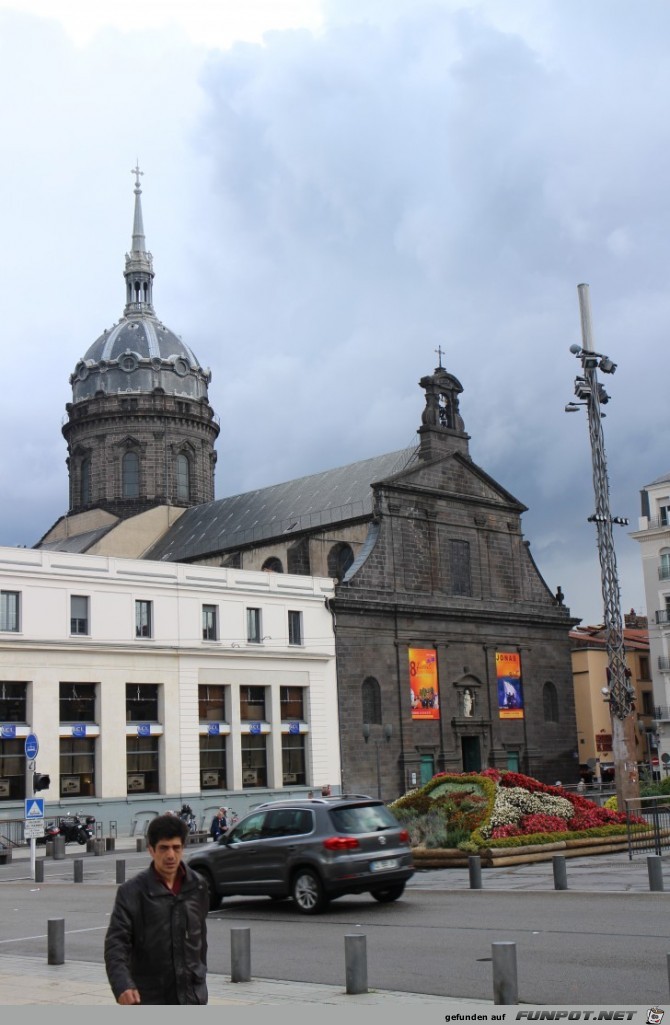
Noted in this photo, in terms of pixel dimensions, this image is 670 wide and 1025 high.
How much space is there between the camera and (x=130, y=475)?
3034 inches

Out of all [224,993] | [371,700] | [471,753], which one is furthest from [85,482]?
[224,993]

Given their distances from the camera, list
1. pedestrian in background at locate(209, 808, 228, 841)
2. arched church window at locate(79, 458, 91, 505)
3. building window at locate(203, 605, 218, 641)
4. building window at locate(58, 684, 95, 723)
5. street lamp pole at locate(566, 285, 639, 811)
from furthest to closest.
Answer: arched church window at locate(79, 458, 91, 505), building window at locate(203, 605, 218, 641), building window at locate(58, 684, 95, 723), pedestrian in background at locate(209, 808, 228, 841), street lamp pole at locate(566, 285, 639, 811)

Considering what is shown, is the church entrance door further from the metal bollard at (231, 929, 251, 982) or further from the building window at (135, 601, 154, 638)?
the metal bollard at (231, 929, 251, 982)

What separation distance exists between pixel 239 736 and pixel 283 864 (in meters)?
31.8

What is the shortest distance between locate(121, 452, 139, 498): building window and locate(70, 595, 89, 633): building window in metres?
31.7

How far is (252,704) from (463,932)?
36219mm

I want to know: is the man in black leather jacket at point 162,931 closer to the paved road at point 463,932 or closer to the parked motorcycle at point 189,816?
the paved road at point 463,932

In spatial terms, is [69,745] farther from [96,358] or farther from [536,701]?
[96,358]

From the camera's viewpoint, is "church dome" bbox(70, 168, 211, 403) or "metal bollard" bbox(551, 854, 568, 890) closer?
"metal bollard" bbox(551, 854, 568, 890)

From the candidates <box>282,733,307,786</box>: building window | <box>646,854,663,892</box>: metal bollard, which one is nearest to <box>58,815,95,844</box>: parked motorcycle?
<box>282,733,307,786</box>: building window

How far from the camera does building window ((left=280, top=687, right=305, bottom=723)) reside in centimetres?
5141

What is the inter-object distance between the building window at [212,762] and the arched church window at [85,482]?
32.6 meters

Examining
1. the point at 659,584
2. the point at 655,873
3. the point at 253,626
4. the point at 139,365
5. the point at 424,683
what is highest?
the point at 139,365

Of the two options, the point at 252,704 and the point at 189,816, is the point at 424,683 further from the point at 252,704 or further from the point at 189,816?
the point at 189,816
